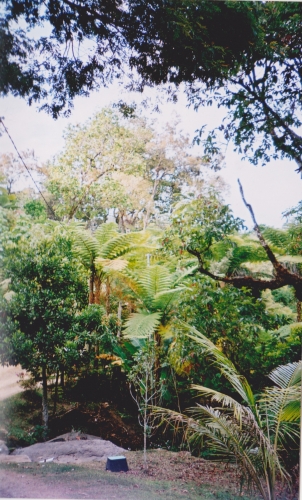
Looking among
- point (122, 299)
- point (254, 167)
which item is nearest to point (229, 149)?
point (254, 167)

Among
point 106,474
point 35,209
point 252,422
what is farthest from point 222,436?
point 35,209

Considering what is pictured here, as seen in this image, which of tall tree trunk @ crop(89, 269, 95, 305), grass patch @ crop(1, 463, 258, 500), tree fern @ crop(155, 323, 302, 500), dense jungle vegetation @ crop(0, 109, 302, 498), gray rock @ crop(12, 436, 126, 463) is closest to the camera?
tree fern @ crop(155, 323, 302, 500)

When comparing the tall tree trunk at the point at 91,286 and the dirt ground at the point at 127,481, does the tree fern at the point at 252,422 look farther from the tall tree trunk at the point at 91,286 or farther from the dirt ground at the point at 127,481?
the tall tree trunk at the point at 91,286

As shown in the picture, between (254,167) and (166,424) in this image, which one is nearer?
(166,424)

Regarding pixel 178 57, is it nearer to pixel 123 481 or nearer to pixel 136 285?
pixel 136 285

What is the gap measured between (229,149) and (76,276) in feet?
4.91

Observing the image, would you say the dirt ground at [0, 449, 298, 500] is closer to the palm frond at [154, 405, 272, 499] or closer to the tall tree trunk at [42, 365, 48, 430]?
the palm frond at [154, 405, 272, 499]

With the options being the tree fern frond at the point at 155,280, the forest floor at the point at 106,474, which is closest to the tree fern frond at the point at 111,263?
the tree fern frond at the point at 155,280

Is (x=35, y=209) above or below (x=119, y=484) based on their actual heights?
above

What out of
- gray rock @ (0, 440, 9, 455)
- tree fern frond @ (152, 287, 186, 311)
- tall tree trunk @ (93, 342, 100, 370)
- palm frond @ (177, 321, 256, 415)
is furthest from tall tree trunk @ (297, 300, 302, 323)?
gray rock @ (0, 440, 9, 455)

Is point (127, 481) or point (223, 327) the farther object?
point (223, 327)

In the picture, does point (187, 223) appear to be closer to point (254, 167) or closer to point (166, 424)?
point (254, 167)

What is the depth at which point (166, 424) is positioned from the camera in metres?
2.75

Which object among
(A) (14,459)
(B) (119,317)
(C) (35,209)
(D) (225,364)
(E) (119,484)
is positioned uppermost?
(C) (35,209)
